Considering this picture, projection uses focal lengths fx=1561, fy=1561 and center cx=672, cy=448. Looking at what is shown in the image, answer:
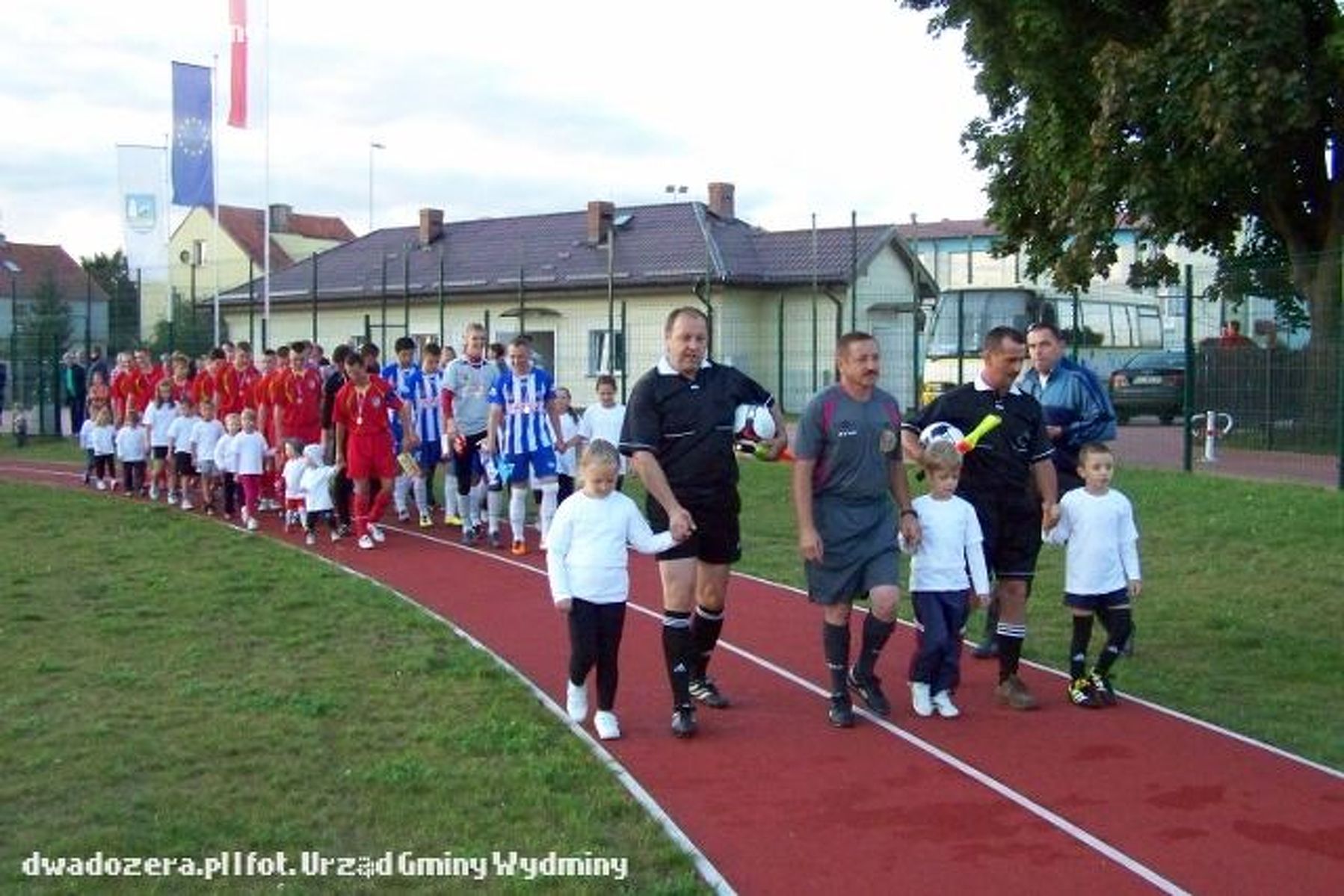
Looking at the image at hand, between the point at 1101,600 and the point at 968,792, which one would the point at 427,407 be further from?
the point at 968,792

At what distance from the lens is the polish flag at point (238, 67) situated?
2984cm

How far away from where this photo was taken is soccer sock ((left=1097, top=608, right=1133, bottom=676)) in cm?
863

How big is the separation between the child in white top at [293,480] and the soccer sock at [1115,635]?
981cm

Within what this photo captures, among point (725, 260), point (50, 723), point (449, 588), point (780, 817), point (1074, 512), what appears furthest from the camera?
point (725, 260)

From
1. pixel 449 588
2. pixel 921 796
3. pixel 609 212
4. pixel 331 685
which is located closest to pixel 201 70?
pixel 609 212

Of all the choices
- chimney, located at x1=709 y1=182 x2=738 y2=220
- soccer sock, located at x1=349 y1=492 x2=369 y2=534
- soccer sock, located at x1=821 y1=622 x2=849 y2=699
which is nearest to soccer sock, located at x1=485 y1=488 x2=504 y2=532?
soccer sock, located at x1=349 y1=492 x2=369 y2=534

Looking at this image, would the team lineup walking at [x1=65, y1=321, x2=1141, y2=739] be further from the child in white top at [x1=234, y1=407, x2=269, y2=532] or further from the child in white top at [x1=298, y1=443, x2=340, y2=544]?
the child in white top at [x1=234, y1=407, x2=269, y2=532]

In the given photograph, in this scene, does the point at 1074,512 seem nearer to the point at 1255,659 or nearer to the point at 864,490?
the point at 864,490

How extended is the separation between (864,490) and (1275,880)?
2909mm

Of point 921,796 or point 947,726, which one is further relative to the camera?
point 947,726

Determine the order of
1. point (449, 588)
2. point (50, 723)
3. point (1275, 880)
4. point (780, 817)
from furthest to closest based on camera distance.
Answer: point (449, 588) < point (50, 723) < point (780, 817) < point (1275, 880)

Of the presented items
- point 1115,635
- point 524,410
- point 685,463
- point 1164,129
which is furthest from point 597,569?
point 1164,129

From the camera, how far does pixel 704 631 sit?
27.9 feet

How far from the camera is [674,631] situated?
803cm
